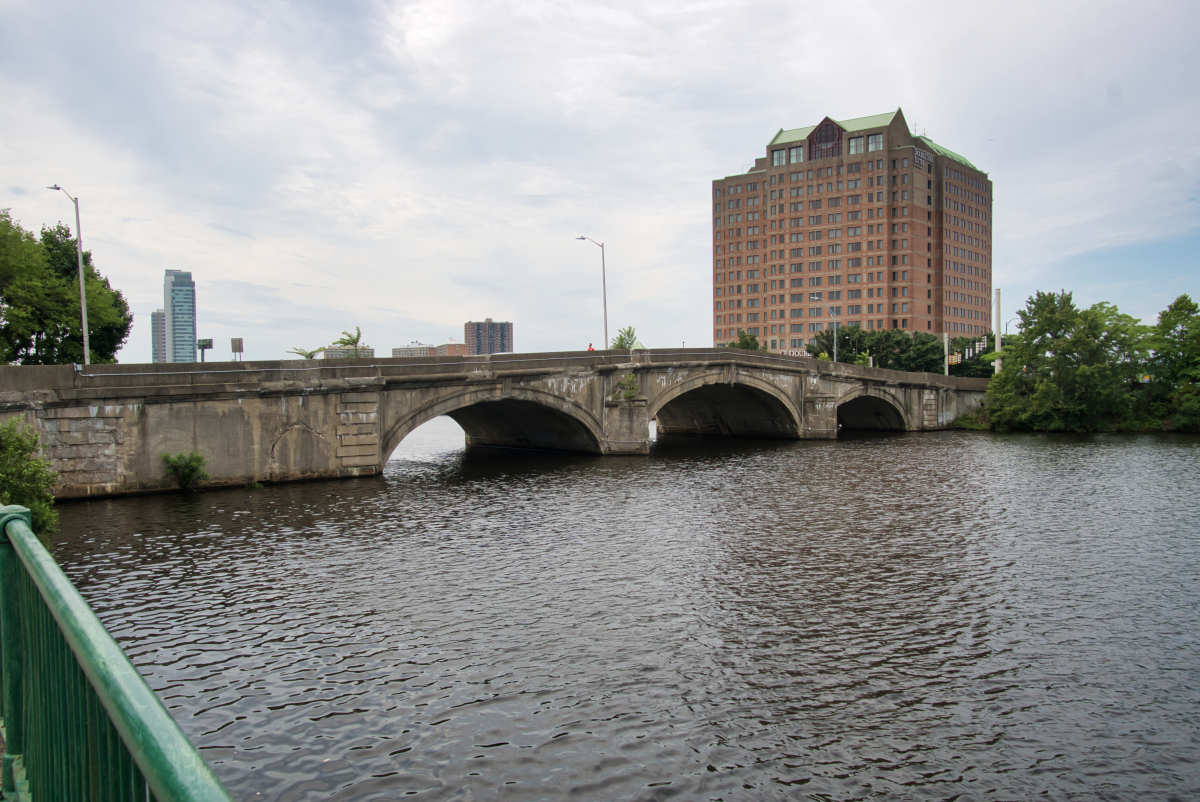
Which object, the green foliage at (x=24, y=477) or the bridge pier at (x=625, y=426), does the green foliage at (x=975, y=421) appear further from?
the green foliage at (x=24, y=477)

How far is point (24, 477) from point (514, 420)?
31.4 m

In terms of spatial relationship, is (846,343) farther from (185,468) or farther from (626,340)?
(185,468)

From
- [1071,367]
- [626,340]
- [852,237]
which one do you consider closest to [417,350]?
[626,340]

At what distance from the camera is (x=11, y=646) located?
4.54 metres

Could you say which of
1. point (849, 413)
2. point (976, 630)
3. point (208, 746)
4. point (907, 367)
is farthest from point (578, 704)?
point (907, 367)

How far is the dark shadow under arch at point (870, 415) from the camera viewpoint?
6162cm

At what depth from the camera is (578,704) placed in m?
10.7

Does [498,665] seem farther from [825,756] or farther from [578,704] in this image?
[825,756]

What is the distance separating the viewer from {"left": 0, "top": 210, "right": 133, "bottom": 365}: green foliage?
41250mm

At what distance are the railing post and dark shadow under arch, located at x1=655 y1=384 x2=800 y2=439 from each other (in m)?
46.2

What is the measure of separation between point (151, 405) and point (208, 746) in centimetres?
2084

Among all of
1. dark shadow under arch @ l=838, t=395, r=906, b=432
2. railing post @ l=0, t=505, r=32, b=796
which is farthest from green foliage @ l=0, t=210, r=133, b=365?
dark shadow under arch @ l=838, t=395, r=906, b=432

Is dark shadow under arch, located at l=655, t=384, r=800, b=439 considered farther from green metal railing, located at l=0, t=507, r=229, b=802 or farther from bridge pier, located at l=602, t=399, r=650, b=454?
green metal railing, located at l=0, t=507, r=229, b=802

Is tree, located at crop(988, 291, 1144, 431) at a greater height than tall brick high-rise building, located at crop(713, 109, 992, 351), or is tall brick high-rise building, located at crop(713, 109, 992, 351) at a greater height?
tall brick high-rise building, located at crop(713, 109, 992, 351)
